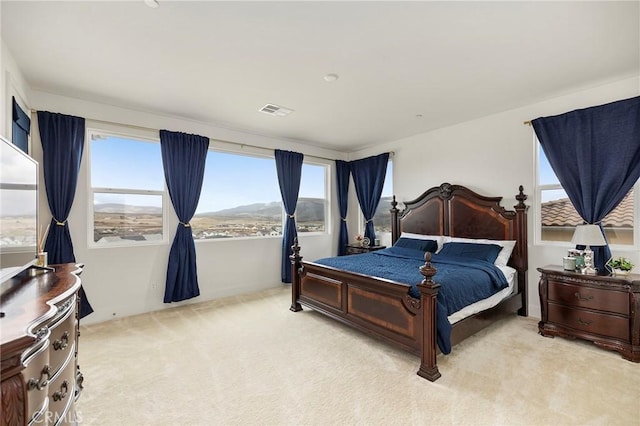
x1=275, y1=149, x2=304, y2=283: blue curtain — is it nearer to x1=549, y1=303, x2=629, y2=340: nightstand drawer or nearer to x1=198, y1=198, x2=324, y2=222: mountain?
x1=198, y1=198, x2=324, y2=222: mountain

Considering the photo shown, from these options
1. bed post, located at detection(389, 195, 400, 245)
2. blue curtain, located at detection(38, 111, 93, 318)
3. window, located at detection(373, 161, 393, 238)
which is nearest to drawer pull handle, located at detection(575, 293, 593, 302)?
bed post, located at detection(389, 195, 400, 245)

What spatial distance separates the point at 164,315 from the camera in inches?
149

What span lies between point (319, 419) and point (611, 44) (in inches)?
145

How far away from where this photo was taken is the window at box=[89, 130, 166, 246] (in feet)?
12.1

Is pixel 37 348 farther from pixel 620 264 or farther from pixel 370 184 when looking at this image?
pixel 370 184

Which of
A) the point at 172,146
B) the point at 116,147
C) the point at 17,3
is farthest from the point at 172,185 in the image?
the point at 17,3

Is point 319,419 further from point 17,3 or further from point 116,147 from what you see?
point 116,147

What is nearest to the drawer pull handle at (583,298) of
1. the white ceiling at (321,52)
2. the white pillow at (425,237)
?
the white pillow at (425,237)

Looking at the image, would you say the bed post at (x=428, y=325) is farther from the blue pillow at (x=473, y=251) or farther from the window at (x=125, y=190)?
the window at (x=125, y=190)

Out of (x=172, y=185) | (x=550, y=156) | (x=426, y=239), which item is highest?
(x=550, y=156)

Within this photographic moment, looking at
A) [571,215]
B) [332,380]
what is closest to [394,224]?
[571,215]

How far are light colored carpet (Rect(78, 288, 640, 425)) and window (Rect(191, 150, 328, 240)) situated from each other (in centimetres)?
174

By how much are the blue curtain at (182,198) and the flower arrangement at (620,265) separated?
4.80m

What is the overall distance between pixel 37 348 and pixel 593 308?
4.08 metres
